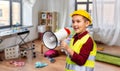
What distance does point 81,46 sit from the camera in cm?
118

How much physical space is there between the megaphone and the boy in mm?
199

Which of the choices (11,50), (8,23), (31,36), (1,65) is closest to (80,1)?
(31,36)

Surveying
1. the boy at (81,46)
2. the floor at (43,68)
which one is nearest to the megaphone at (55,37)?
the boy at (81,46)

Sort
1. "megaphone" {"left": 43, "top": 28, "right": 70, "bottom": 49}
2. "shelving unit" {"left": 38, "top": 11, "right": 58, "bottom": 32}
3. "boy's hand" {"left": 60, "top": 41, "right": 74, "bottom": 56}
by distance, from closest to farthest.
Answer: "boy's hand" {"left": 60, "top": 41, "right": 74, "bottom": 56}
"megaphone" {"left": 43, "top": 28, "right": 70, "bottom": 49}
"shelving unit" {"left": 38, "top": 11, "right": 58, "bottom": 32}

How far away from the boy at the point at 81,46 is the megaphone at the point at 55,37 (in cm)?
20

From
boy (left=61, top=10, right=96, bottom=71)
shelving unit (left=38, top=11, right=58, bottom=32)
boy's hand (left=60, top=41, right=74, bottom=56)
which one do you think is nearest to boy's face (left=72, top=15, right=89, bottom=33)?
boy (left=61, top=10, right=96, bottom=71)

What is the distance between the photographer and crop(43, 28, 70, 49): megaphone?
1428 millimetres

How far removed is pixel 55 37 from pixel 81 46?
0.36 m

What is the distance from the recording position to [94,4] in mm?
5004

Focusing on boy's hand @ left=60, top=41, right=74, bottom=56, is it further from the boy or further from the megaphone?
the megaphone

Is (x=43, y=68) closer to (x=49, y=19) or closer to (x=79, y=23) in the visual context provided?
(x=79, y=23)

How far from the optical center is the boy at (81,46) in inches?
45.4

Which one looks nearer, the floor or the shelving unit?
the floor

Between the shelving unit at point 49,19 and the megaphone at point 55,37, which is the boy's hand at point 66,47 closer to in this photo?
the megaphone at point 55,37
